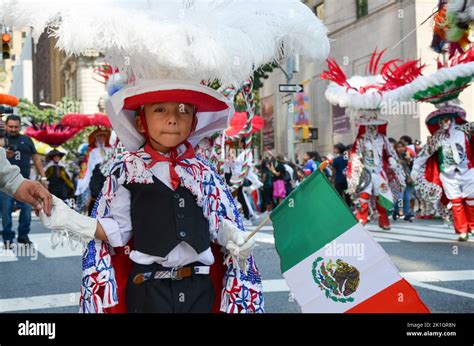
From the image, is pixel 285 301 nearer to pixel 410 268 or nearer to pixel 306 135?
pixel 410 268

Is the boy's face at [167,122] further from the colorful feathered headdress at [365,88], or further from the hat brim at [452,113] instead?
the colorful feathered headdress at [365,88]

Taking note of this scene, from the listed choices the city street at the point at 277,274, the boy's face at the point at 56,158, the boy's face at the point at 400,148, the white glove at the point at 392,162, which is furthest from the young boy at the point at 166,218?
the boy's face at the point at 56,158

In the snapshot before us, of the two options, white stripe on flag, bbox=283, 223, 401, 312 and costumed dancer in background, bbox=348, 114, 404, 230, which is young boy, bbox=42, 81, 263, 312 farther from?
costumed dancer in background, bbox=348, 114, 404, 230

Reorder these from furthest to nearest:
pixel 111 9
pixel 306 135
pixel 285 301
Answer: pixel 306 135 → pixel 285 301 → pixel 111 9

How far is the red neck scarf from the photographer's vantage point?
3.00m

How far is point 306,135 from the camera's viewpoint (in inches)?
850

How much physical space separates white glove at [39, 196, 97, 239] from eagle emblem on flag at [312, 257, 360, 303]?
99 centimetres

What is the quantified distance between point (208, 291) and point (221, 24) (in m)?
1.15

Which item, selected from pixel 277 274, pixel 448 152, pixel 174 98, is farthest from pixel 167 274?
pixel 448 152

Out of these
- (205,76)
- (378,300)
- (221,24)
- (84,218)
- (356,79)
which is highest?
(356,79)

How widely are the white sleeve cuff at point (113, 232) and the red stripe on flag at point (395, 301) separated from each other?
1.04 m

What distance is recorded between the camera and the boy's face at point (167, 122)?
298 cm

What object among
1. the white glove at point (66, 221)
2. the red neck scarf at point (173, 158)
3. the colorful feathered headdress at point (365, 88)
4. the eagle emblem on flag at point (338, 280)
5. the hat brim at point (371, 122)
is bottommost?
the eagle emblem on flag at point (338, 280)
